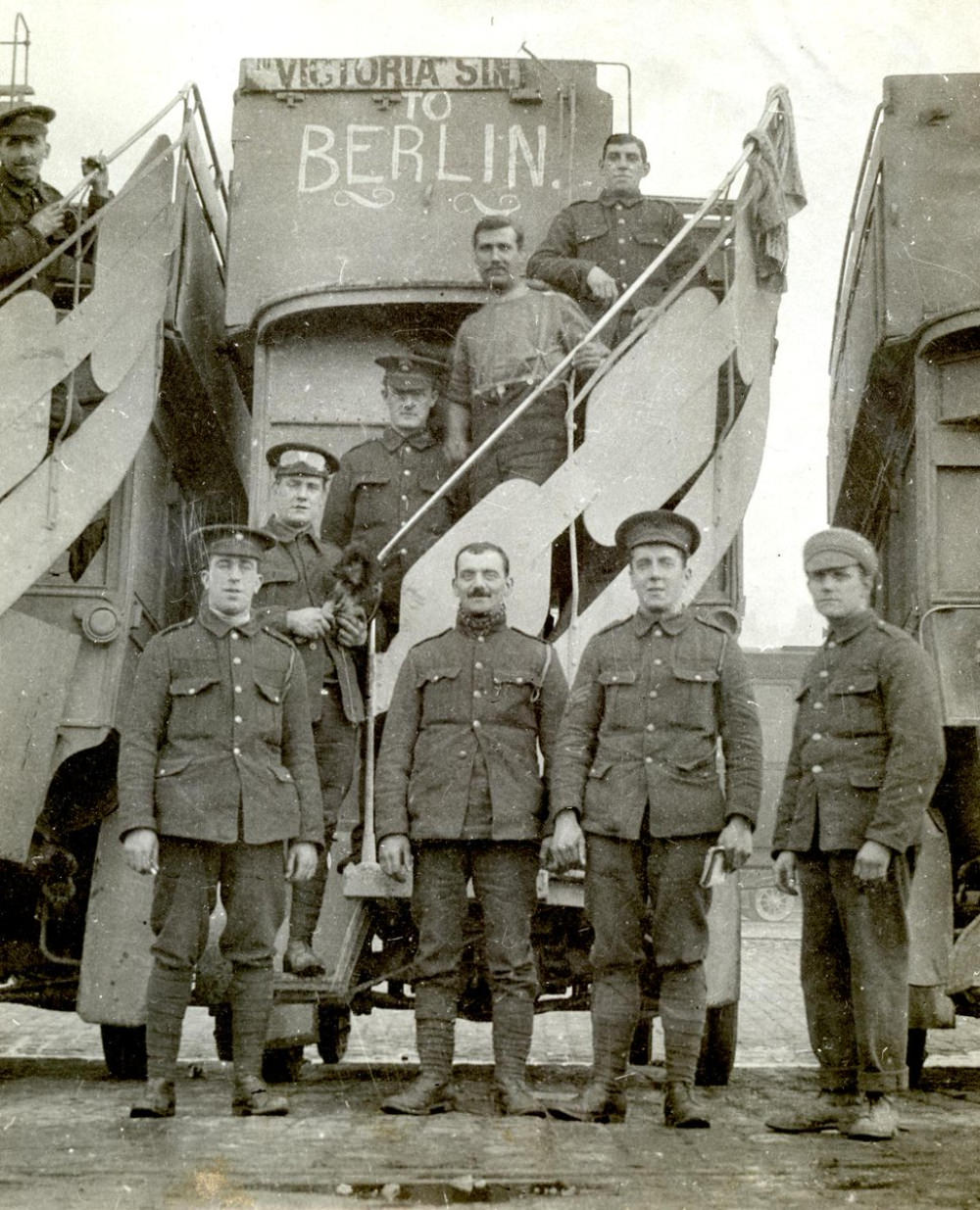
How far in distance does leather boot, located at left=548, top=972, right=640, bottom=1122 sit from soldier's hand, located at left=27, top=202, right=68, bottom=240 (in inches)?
134

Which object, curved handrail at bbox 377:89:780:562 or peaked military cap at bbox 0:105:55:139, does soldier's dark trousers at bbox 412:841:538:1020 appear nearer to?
A: curved handrail at bbox 377:89:780:562

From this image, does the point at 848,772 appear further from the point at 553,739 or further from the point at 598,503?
the point at 598,503

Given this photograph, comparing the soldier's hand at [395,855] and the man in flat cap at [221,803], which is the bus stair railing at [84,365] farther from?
the soldier's hand at [395,855]

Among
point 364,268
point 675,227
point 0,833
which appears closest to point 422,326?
point 364,268

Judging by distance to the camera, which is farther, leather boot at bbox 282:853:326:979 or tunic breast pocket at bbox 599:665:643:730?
leather boot at bbox 282:853:326:979

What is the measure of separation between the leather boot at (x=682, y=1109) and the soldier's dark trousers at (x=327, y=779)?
1.47 meters

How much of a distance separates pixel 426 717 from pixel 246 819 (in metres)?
0.67

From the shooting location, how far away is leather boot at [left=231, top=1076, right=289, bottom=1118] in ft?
Result: 18.0


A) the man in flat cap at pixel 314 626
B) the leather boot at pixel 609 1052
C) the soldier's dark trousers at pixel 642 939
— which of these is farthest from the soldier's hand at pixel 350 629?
the leather boot at pixel 609 1052

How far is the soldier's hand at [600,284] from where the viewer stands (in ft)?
22.9

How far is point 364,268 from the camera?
753 cm

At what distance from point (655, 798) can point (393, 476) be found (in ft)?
6.57

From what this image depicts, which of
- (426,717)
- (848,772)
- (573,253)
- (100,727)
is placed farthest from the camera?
(573,253)

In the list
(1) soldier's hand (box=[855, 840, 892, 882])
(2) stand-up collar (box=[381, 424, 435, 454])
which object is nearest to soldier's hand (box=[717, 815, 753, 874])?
(1) soldier's hand (box=[855, 840, 892, 882])
